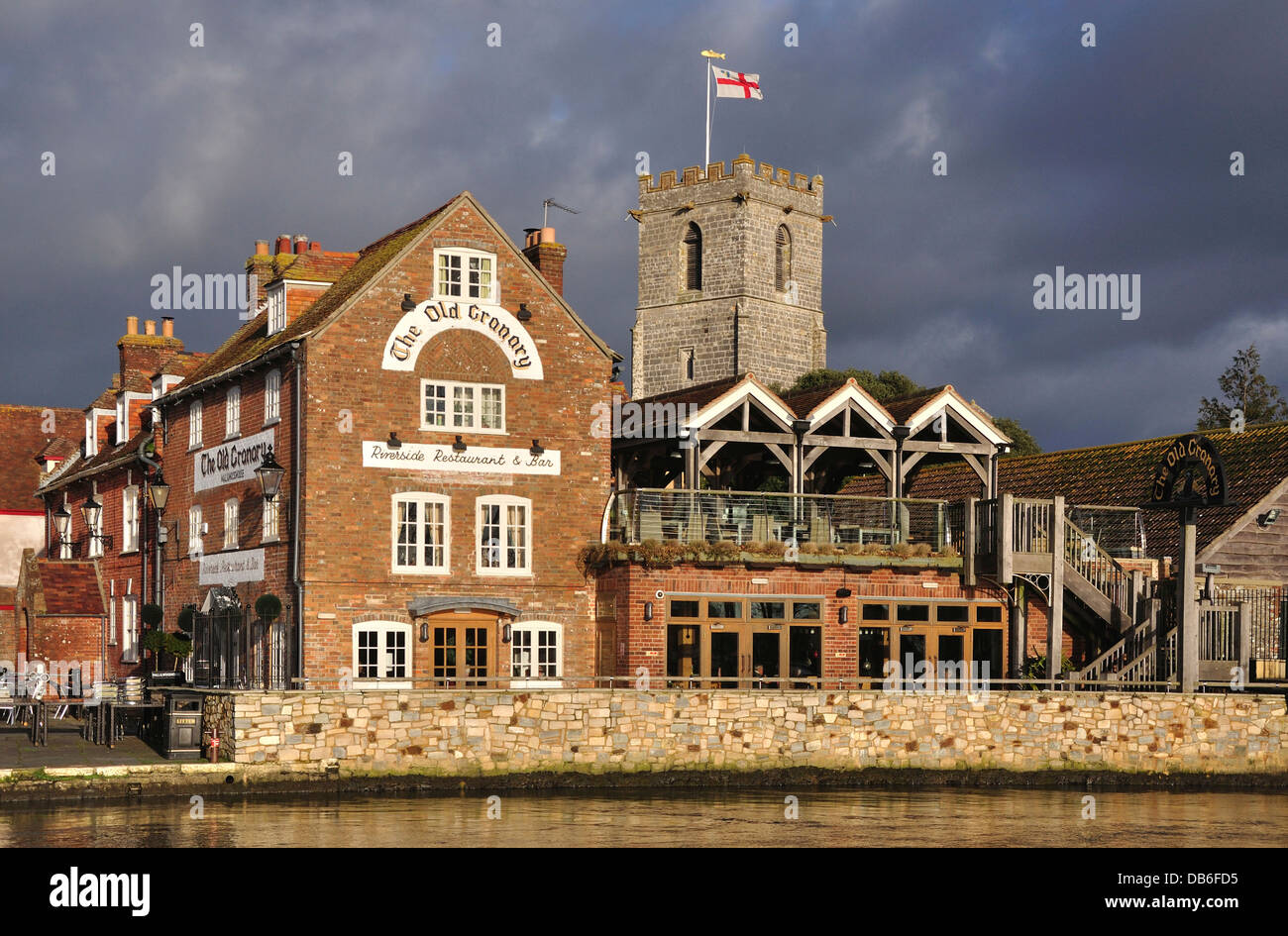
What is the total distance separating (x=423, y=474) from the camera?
1287 inches

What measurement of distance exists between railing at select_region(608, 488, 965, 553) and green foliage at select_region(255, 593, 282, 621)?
6.94 metres

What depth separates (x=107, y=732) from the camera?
30562 mm

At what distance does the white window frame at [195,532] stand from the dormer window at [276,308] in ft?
14.8

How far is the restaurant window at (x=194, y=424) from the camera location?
37906 mm

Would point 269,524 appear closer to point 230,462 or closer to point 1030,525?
point 230,462

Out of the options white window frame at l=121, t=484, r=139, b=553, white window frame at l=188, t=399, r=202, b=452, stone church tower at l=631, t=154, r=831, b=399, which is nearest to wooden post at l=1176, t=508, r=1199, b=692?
white window frame at l=188, t=399, r=202, b=452

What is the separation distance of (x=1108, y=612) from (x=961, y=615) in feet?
10.1

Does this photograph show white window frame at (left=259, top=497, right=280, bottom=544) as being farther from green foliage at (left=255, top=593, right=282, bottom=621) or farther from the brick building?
green foliage at (left=255, top=593, right=282, bottom=621)

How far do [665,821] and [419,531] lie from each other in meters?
9.84

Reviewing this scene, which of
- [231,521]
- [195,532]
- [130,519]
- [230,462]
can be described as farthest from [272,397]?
[130,519]

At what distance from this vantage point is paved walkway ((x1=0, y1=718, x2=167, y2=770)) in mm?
26953

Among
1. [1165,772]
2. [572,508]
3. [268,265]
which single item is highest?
[268,265]
